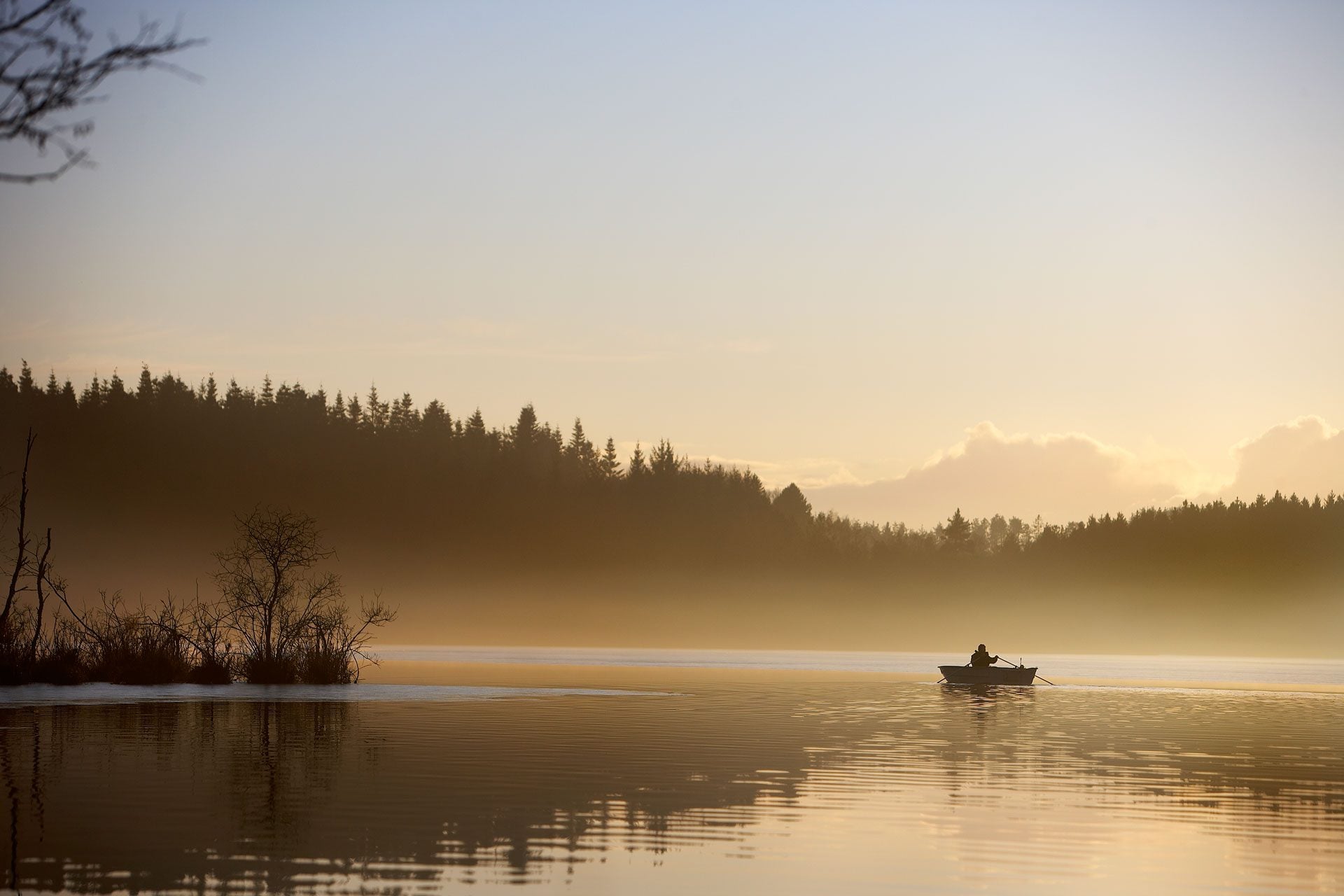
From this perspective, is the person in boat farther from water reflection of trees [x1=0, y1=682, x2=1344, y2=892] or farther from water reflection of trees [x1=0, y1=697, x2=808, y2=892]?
water reflection of trees [x1=0, y1=697, x2=808, y2=892]

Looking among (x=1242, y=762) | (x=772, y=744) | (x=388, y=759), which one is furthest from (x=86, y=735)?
(x=1242, y=762)

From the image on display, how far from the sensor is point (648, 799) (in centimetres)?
2631

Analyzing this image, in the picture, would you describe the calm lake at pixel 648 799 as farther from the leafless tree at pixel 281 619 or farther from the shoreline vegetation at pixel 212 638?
the leafless tree at pixel 281 619

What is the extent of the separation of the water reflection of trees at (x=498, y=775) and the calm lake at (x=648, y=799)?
0.10 m

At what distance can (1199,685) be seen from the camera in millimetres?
93438

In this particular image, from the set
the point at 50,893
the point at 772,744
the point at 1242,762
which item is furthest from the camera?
the point at 772,744

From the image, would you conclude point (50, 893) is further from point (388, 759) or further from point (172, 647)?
point (172, 647)

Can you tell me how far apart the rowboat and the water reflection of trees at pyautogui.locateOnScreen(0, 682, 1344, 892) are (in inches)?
888

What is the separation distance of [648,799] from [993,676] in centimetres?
5610

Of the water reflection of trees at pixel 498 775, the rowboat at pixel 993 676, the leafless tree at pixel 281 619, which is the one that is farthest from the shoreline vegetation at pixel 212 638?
the rowboat at pixel 993 676

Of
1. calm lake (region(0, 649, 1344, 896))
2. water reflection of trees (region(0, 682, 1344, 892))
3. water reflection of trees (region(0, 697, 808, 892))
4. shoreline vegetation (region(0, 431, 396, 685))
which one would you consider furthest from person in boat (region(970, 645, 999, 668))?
water reflection of trees (region(0, 697, 808, 892))

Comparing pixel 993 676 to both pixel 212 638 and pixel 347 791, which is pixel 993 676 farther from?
pixel 347 791

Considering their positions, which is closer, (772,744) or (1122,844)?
(1122,844)

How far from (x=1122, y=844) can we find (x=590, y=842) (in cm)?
759
